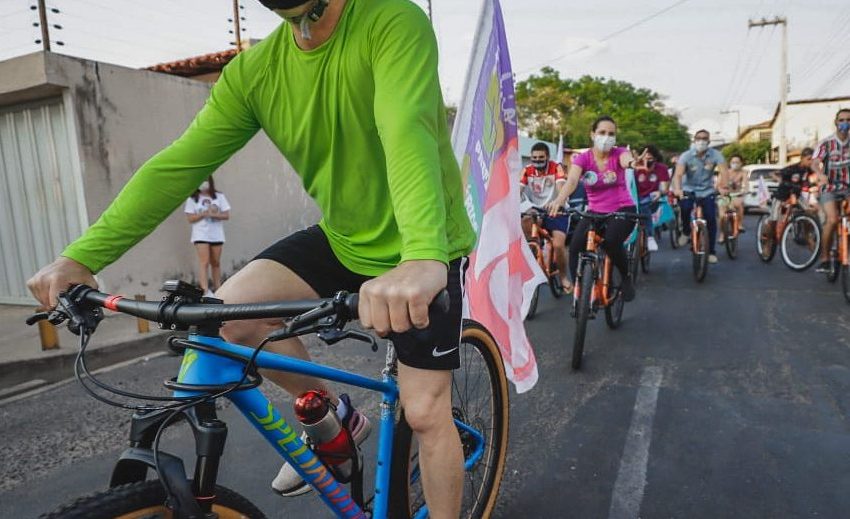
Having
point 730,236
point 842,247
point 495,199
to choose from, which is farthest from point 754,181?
point 495,199

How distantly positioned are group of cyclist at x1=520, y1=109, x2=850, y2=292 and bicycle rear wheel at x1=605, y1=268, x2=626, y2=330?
9 centimetres

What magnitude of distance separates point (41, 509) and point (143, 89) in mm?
6397

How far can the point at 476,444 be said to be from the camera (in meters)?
2.36

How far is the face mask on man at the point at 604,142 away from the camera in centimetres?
574

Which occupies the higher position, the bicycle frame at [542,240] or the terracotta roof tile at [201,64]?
the terracotta roof tile at [201,64]

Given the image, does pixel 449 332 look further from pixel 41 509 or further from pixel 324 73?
pixel 41 509

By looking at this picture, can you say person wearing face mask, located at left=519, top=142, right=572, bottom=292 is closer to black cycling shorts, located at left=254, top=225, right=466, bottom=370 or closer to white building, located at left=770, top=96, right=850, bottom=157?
black cycling shorts, located at left=254, top=225, right=466, bottom=370

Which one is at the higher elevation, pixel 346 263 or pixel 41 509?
pixel 346 263

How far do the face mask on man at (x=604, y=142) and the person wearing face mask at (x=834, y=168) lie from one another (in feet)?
9.44

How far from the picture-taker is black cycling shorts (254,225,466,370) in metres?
1.74

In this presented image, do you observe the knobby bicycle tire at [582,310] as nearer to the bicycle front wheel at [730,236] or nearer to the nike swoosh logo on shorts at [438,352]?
the nike swoosh logo on shorts at [438,352]

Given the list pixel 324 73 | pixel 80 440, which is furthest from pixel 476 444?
pixel 80 440

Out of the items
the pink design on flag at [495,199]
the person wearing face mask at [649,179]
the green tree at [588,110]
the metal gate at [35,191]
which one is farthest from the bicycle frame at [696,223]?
the green tree at [588,110]

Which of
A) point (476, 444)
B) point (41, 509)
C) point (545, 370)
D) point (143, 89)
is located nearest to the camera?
point (476, 444)
